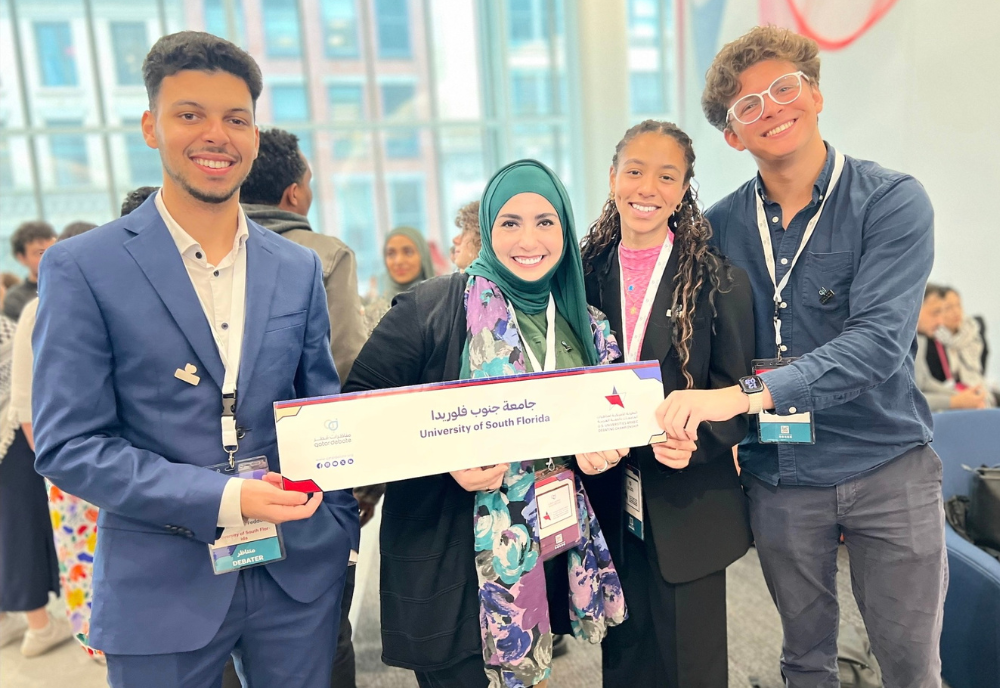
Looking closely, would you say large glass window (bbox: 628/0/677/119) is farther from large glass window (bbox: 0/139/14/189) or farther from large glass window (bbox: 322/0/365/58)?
large glass window (bbox: 0/139/14/189)

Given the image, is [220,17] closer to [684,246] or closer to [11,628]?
[11,628]

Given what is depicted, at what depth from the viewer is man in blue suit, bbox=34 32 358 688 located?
→ 3.92ft

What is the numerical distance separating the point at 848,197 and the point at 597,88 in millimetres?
7075

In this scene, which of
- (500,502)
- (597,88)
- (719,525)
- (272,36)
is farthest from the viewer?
(272,36)

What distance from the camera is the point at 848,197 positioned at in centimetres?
176

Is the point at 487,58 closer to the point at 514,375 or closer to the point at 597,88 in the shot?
the point at 597,88

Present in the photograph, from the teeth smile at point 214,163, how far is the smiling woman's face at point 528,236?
660 millimetres

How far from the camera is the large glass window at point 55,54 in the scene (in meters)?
8.28

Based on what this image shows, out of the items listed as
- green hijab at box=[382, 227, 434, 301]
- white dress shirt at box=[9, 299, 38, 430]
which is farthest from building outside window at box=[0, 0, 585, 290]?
white dress shirt at box=[9, 299, 38, 430]

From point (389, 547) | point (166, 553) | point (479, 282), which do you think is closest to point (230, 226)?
point (479, 282)

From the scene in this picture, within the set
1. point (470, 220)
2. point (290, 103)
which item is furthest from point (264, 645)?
point (290, 103)

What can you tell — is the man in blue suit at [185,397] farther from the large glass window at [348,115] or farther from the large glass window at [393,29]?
the large glass window at [393,29]

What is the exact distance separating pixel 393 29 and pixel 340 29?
78cm

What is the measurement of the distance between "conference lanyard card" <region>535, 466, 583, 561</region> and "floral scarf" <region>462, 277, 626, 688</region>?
3cm
